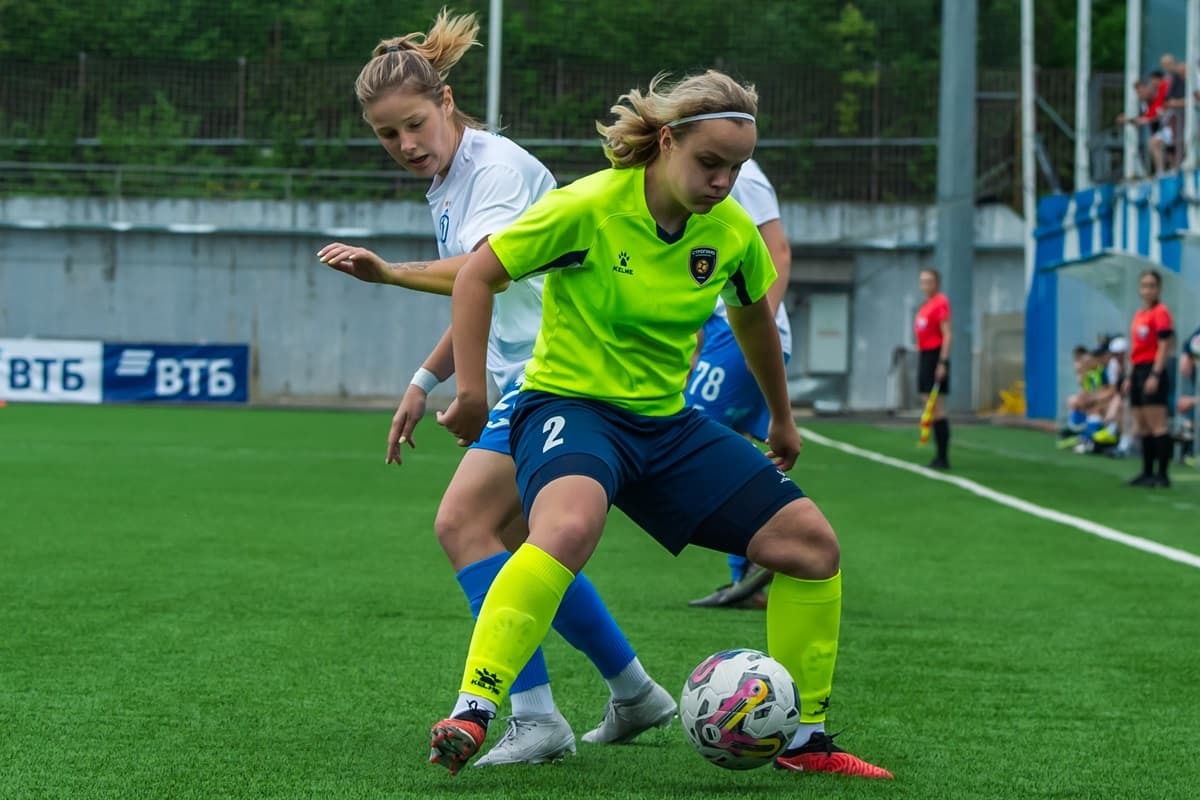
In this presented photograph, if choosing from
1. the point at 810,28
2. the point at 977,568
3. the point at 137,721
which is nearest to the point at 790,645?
the point at 137,721

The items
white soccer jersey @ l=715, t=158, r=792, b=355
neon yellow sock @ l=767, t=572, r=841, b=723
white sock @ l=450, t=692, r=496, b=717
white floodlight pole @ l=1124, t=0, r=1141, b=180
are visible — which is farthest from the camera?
white floodlight pole @ l=1124, t=0, r=1141, b=180

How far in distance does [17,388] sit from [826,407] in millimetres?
13741

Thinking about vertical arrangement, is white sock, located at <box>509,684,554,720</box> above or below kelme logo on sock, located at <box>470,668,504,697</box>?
below

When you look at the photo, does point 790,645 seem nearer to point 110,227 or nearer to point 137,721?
point 137,721

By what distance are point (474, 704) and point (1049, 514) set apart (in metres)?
8.69

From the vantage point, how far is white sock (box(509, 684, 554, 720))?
13.9ft

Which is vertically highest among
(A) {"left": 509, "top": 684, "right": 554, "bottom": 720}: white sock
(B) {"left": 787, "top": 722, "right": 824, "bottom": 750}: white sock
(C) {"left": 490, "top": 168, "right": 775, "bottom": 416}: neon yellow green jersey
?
(C) {"left": 490, "top": 168, "right": 775, "bottom": 416}: neon yellow green jersey

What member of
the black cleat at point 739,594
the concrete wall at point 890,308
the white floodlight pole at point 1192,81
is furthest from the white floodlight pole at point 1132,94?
the black cleat at point 739,594

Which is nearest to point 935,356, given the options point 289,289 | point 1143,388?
point 1143,388

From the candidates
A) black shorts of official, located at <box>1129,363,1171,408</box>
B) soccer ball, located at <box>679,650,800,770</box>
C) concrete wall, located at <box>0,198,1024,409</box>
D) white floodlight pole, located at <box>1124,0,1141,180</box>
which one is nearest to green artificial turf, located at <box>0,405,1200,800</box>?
soccer ball, located at <box>679,650,800,770</box>

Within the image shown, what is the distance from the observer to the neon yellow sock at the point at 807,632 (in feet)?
13.4

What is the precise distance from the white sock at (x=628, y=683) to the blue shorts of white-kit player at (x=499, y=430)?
2.07 ft

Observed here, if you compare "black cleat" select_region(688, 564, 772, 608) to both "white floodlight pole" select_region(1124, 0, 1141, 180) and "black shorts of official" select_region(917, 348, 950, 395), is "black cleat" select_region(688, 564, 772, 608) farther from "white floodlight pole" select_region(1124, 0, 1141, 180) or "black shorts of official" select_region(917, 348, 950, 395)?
"white floodlight pole" select_region(1124, 0, 1141, 180)

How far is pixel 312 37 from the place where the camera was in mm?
36875
